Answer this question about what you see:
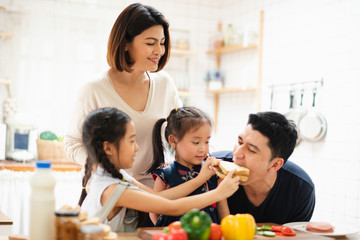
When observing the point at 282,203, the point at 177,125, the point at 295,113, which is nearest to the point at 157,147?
the point at 177,125

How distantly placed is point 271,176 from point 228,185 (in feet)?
1.90

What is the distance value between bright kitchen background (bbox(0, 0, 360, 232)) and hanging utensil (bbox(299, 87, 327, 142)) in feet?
0.21

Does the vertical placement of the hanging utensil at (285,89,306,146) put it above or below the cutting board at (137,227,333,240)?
above

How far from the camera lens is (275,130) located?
201cm

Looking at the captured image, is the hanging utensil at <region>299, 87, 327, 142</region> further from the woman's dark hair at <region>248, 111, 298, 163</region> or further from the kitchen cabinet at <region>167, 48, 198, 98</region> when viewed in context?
Answer: the woman's dark hair at <region>248, 111, 298, 163</region>

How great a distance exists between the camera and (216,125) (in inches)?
221

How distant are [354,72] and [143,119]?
233 centimetres

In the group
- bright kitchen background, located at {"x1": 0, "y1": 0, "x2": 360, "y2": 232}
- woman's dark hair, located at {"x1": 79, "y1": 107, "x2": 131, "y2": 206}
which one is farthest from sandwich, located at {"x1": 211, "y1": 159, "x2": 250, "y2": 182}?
bright kitchen background, located at {"x1": 0, "y1": 0, "x2": 360, "y2": 232}

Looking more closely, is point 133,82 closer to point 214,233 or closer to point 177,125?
point 177,125

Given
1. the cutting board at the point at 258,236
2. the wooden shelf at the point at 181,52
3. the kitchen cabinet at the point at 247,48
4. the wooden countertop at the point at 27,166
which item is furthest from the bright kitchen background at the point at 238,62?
the cutting board at the point at 258,236

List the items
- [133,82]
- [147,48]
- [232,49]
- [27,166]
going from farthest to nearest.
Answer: [232,49] → [27,166] → [133,82] → [147,48]

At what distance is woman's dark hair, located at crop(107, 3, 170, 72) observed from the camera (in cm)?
193

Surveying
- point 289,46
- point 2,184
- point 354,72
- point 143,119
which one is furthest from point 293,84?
point 2,184

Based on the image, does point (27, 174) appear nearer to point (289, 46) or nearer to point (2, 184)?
point (2, 184)
